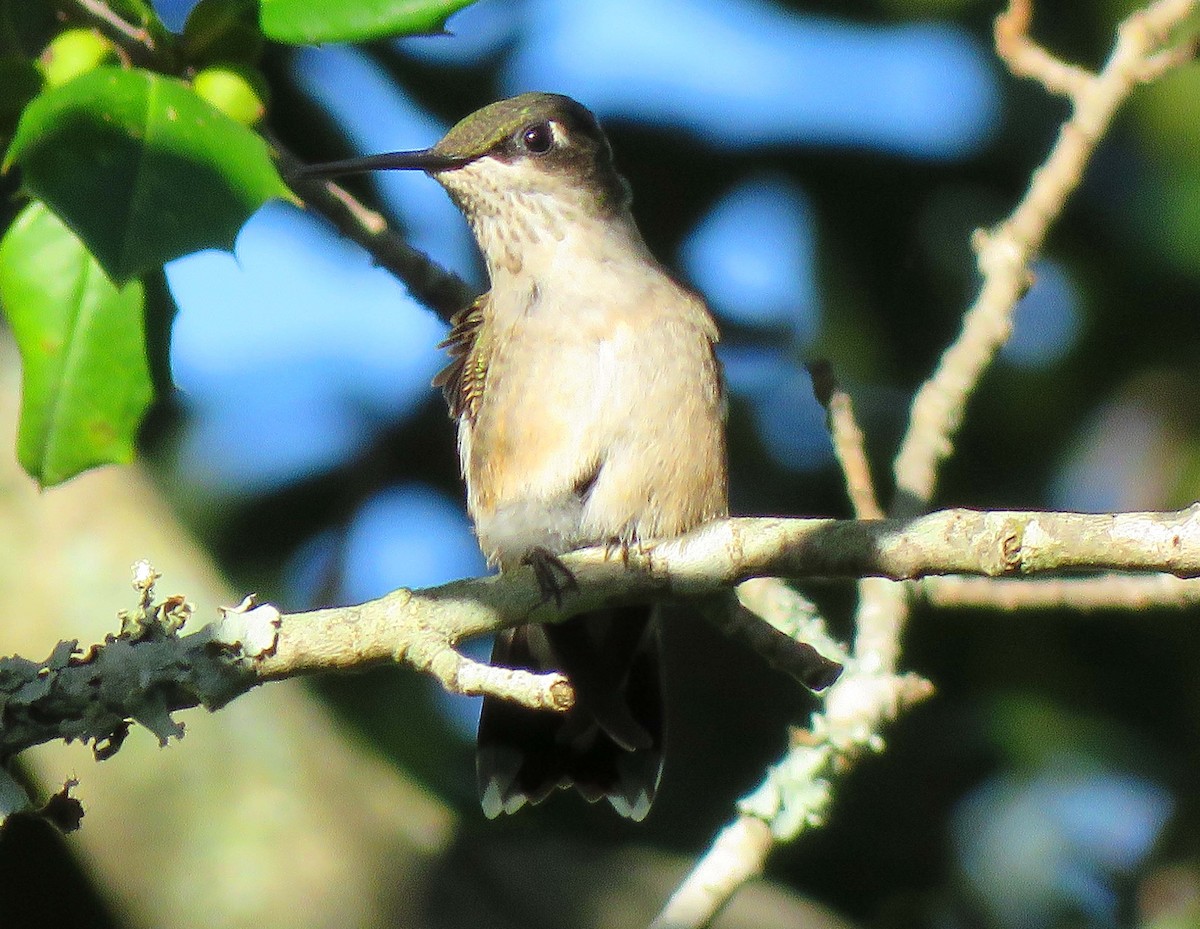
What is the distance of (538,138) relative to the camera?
14.6 ft

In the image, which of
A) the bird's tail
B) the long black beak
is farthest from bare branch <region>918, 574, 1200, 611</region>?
the long black beak

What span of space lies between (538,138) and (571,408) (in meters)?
1.01

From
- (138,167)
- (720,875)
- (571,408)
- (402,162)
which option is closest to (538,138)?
(402,162)

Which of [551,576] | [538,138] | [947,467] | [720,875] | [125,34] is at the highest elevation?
[125,34]

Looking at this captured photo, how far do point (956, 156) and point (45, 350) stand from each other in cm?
320

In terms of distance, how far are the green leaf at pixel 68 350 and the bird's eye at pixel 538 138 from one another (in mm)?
1554

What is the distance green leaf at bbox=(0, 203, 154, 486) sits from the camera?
307cm

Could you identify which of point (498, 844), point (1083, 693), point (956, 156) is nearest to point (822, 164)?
point (956, 156)

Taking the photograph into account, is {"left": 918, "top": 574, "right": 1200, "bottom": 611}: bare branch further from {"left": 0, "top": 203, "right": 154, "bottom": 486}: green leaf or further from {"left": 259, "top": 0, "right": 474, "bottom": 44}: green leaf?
{"left": 0, "top": 203, "right": 154, "bottom": 486}: green leaf

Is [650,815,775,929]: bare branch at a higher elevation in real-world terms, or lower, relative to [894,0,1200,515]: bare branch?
lower

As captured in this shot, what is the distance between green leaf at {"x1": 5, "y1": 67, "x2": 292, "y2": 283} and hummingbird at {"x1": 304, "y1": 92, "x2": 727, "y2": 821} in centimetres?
68

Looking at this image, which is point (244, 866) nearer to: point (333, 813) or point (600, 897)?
point (333, 813)

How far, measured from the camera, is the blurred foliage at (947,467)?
472 cm

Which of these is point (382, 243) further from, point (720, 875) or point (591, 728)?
point (720, 875)
